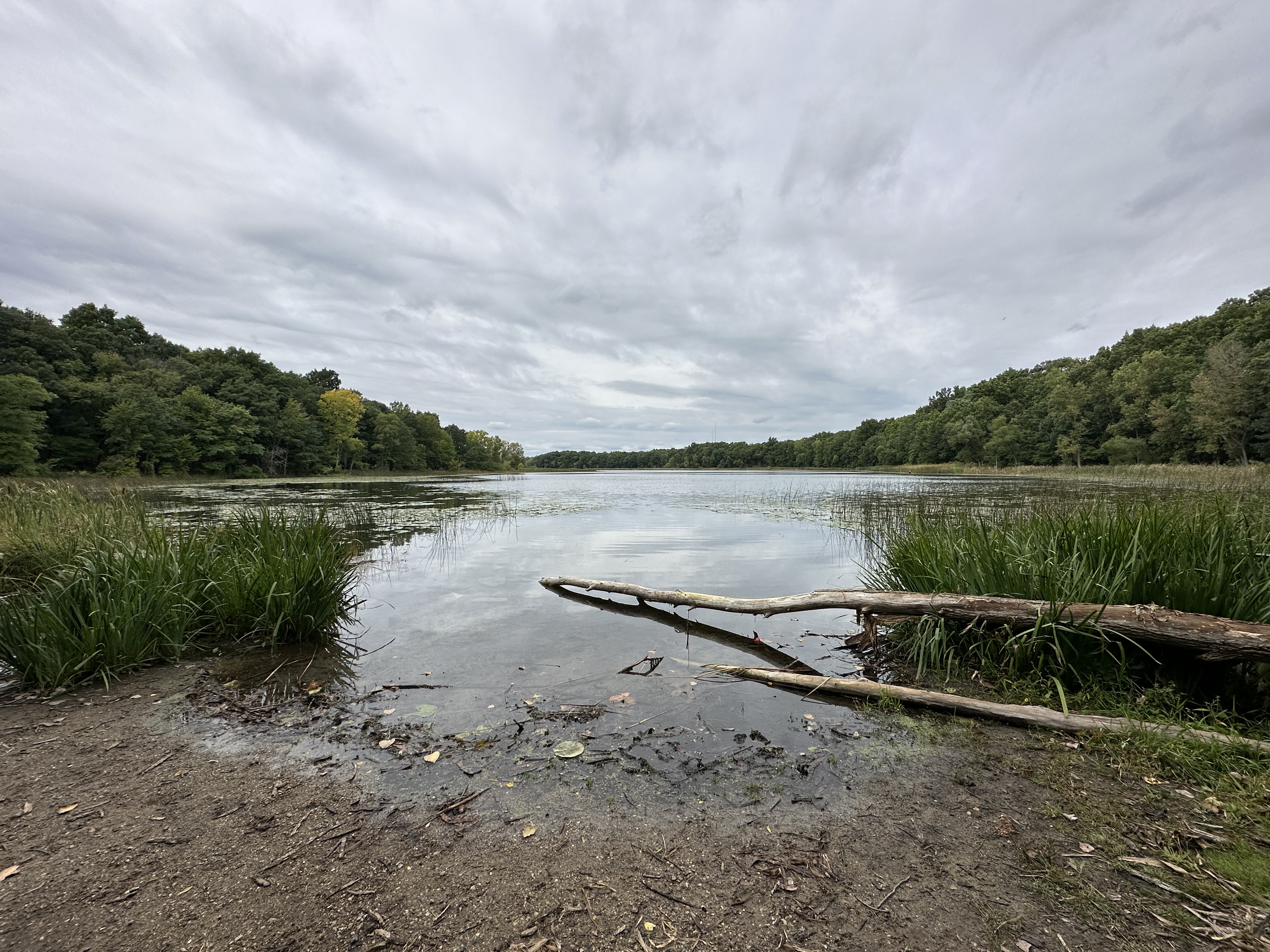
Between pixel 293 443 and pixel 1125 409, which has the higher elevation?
pixel 1125 409

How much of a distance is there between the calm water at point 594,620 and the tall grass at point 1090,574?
1156mm

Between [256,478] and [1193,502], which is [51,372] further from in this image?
[1193,502]

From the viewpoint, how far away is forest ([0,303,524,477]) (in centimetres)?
3966

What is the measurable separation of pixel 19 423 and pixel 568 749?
159ft

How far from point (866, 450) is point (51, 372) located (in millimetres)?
134550

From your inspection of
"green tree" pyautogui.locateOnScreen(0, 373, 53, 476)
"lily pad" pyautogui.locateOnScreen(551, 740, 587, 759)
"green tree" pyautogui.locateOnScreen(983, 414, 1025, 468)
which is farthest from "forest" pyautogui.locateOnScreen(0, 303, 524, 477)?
"green tree" pyautogui.locateOnScreen(983, 414, 1025, 468)

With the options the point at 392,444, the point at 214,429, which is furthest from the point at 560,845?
the point at 392,444

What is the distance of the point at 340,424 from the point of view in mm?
75250

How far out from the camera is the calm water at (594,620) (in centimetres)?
388

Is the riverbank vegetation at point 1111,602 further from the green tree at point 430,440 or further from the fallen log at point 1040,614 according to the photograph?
the green tree at point 430,440

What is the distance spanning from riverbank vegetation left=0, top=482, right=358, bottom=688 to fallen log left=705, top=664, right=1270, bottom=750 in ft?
14.7

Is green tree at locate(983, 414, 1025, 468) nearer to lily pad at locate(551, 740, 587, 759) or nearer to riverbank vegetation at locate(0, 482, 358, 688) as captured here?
lily pad at locate(551, 740, 587, 759)

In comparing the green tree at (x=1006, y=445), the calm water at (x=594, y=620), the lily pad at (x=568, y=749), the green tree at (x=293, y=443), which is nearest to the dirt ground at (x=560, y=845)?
the lily pad at (x=568, y=749)

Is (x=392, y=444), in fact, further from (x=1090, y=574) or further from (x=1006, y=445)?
(x=1006, y=445)
